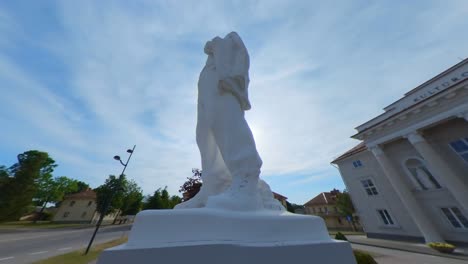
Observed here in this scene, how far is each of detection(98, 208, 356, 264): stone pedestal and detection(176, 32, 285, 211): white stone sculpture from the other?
199 mm

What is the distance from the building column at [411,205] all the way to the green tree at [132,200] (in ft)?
143

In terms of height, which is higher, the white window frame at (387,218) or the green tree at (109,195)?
the green tree at (109,195)

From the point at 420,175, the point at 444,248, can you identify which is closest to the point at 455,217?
the point at 420,175

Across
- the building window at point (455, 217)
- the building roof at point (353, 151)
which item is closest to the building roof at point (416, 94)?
the building roof at point (353, 151)

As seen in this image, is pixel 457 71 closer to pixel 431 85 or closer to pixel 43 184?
pixel 431 85

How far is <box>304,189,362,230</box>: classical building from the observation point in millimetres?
41297

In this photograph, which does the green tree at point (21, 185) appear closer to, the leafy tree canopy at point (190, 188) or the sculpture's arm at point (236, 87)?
the leafy tree canopy at point (190, 188)

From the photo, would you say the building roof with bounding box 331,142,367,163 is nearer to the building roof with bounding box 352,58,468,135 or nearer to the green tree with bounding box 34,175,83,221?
the building roof with bounding box 352,58,468,135

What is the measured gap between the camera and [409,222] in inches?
566

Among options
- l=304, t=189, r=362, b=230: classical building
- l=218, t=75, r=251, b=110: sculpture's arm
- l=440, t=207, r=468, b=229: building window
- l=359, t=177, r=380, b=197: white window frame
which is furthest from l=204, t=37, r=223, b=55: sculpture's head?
l=304, t=189, r=362, b=230: classical building

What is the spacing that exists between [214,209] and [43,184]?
5065 cm

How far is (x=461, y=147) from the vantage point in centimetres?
1212

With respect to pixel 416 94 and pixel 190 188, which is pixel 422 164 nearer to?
pixel 416 94

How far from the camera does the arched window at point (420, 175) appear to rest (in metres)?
13.4
